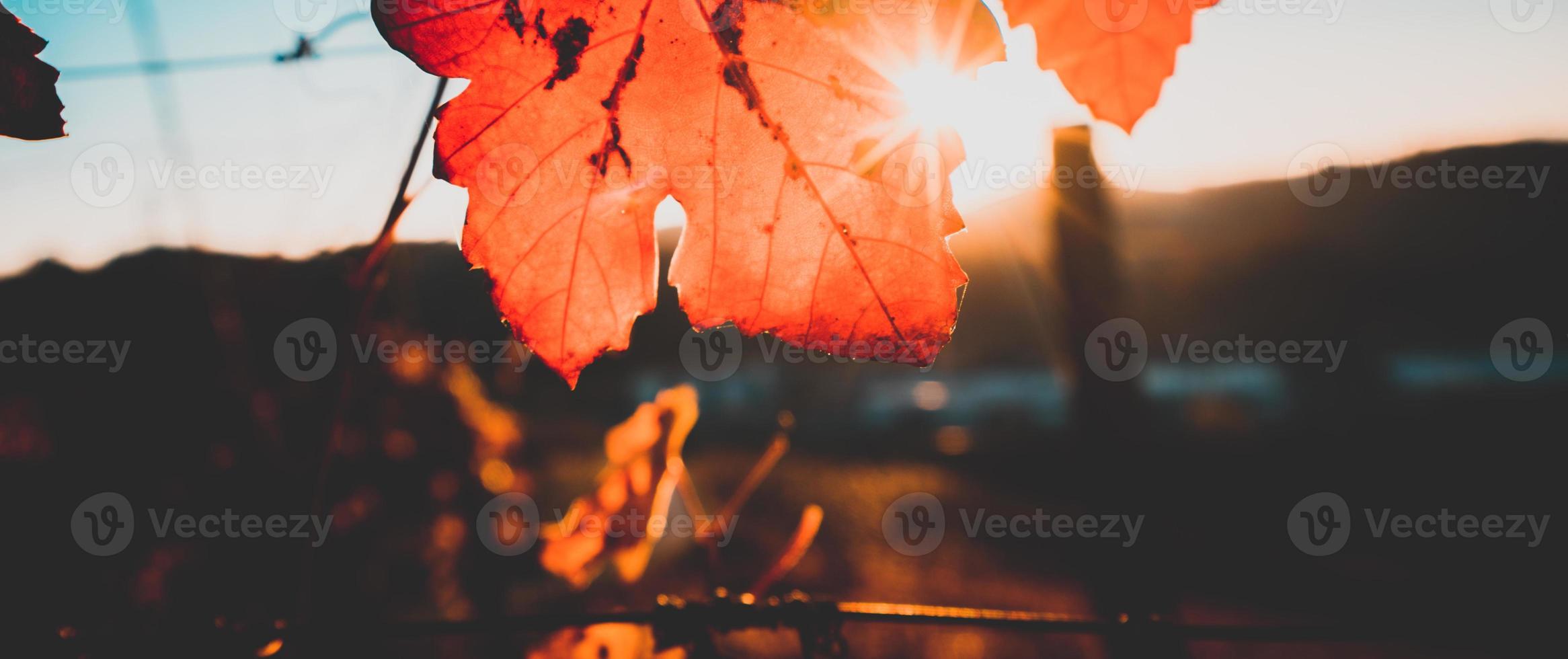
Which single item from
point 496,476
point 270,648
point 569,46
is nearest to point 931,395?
point 496,476

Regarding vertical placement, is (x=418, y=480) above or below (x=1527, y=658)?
below

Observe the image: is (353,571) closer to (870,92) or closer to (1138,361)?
(1138,361)

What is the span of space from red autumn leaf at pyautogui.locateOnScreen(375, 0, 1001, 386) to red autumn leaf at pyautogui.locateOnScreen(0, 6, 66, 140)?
15.6 inches

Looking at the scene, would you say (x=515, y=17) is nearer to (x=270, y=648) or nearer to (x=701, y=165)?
(x=701, y=165)

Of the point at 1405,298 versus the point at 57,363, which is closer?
the point at 57,363

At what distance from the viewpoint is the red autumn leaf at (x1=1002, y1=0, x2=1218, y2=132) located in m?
0.59

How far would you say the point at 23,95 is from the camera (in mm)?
641

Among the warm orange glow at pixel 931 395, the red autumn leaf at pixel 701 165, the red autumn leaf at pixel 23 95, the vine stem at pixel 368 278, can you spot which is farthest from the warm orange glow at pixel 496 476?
the warm orange glow at pixel 931 395

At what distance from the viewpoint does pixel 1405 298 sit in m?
21.7

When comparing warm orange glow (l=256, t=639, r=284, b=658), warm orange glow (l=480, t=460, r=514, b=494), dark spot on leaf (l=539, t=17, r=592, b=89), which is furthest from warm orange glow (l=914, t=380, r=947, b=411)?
dark spot on leaf (l=539, t=17, r=592, b=89)

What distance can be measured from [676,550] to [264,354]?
18.7ft

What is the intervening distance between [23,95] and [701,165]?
2.15ft

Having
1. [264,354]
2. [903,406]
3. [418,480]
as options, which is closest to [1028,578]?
[418,480]

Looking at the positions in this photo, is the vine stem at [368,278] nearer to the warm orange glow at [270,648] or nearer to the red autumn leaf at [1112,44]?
the warm orange glow at [270,648]
